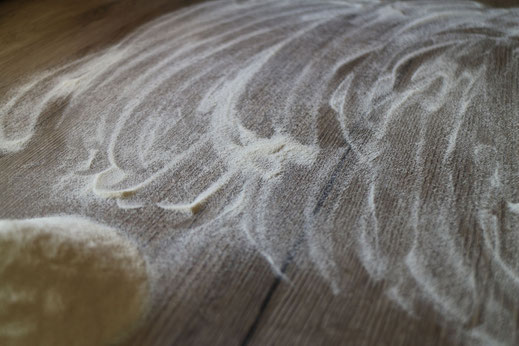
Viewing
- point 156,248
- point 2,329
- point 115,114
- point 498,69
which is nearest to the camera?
point 2,329

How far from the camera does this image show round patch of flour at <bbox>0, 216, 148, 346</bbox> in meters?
0.49

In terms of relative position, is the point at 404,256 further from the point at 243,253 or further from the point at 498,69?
the point at 498,69

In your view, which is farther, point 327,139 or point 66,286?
point 327,139

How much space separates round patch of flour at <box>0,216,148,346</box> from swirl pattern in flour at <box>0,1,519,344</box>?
0.10 meters

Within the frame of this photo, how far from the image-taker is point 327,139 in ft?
2.53

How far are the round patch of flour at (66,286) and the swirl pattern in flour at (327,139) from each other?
102 mm

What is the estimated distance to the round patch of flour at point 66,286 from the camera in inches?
19.3

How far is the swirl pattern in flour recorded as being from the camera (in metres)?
0.58

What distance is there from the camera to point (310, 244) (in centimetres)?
59

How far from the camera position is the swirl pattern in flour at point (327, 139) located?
58 centimetres

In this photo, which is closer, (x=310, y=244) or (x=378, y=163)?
(x=310, y=244)

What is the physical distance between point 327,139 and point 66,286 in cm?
47

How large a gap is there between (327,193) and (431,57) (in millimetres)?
522

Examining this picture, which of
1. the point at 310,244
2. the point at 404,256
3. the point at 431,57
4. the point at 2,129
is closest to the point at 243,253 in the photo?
the point at 310,244
